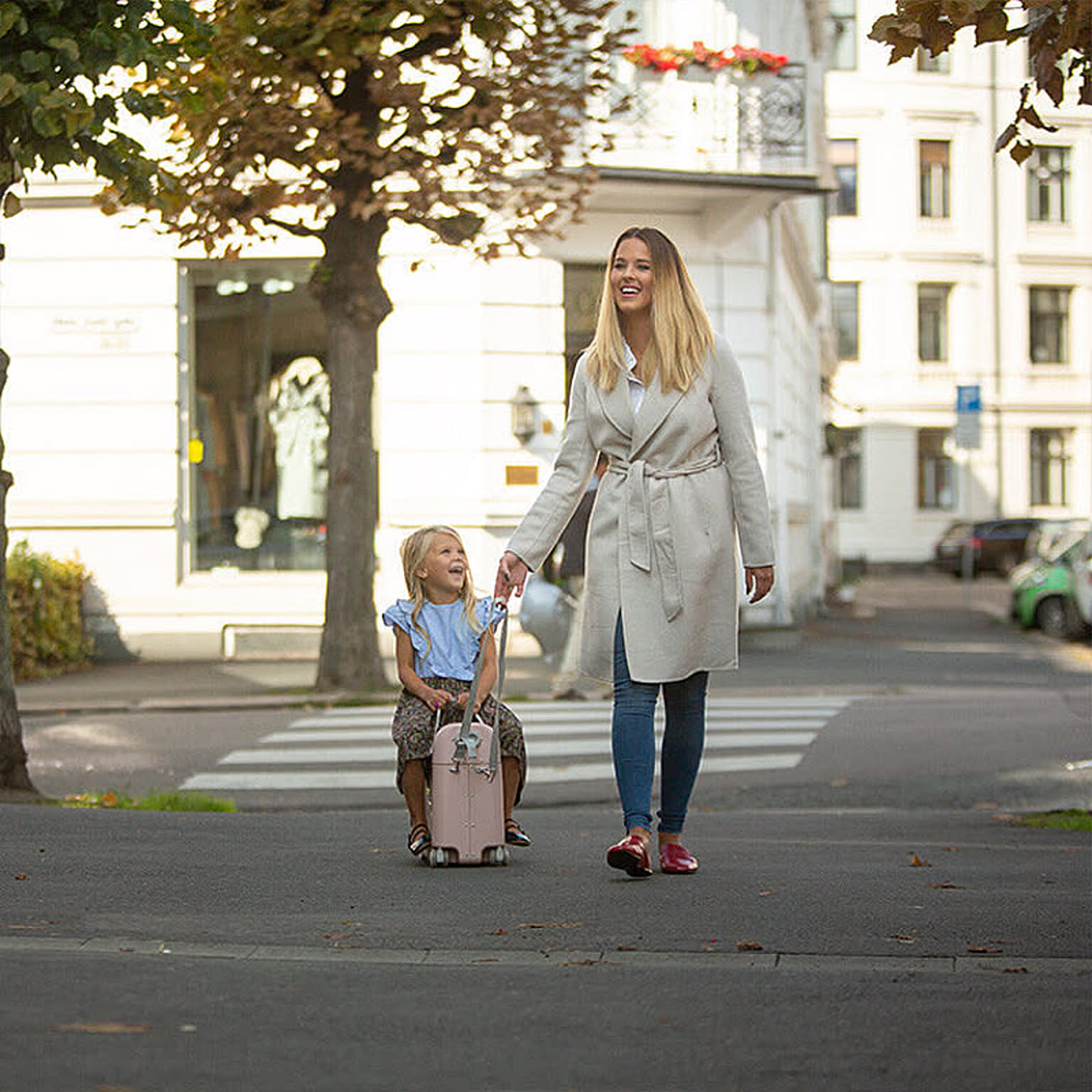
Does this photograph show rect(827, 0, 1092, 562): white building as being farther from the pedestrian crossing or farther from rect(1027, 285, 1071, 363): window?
the pedestrian crossing

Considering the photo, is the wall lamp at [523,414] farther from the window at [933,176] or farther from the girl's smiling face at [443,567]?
the window at [933,176]

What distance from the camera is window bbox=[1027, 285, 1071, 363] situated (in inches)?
2244

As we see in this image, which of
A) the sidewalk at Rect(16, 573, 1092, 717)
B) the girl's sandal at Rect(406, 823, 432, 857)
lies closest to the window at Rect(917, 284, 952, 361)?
the sidewalk at Rect(16, 573, 1092, 717)

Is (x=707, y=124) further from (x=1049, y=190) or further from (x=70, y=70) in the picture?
(x=1049, y=190)

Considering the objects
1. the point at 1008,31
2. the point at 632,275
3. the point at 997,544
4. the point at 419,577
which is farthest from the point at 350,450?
the point at 997,544

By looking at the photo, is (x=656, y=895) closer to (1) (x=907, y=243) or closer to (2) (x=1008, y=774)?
(2) (x=1008, y=774)

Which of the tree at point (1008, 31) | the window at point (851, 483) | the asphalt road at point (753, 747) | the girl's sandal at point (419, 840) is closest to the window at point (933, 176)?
the window at point (851, 483)

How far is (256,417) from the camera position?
21.0 meters

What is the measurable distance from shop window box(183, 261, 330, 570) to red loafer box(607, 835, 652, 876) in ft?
48.7

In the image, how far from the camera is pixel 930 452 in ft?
187

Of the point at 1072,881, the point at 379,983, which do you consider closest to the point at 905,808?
the point at 1072,881

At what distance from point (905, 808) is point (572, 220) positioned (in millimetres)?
6751

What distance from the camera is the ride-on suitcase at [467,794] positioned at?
659 centimetres

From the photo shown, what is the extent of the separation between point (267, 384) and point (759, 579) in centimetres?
1527
